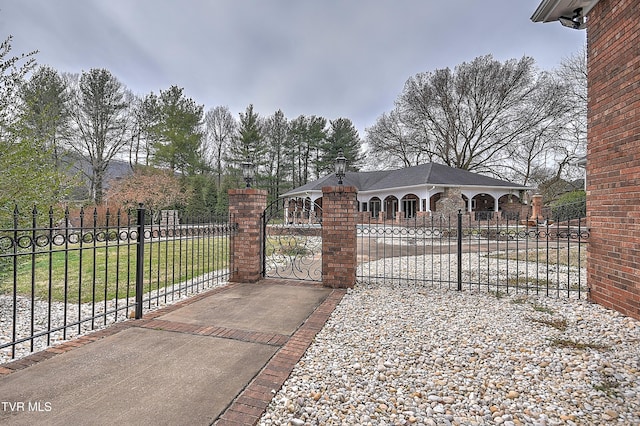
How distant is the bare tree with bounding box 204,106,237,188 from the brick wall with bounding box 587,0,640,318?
27151 millimetres

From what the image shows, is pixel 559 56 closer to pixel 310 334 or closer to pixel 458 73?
pixel 458 73

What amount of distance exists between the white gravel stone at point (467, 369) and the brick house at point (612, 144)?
47 cm

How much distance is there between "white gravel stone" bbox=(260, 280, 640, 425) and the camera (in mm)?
1982

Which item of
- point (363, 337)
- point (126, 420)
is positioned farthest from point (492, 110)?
point (126, 420)

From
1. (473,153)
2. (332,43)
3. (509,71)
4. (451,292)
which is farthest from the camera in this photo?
(473,153)

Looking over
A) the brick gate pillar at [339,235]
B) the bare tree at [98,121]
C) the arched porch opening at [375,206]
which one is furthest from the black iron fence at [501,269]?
the bare tree at [98,121]

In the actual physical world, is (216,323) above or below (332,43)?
below

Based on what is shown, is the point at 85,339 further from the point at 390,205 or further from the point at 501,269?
the point at 390,205

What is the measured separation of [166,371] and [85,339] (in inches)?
48.7

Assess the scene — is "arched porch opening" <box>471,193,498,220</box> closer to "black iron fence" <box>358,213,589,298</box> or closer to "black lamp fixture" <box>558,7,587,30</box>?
"black iron fence" <box>358,213,589,298</box>

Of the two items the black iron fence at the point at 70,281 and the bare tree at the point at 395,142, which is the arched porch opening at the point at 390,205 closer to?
the bare tree at the point at 395,142

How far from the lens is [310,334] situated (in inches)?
127

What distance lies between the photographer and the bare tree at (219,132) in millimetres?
28078

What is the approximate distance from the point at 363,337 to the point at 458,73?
27.5 meters
